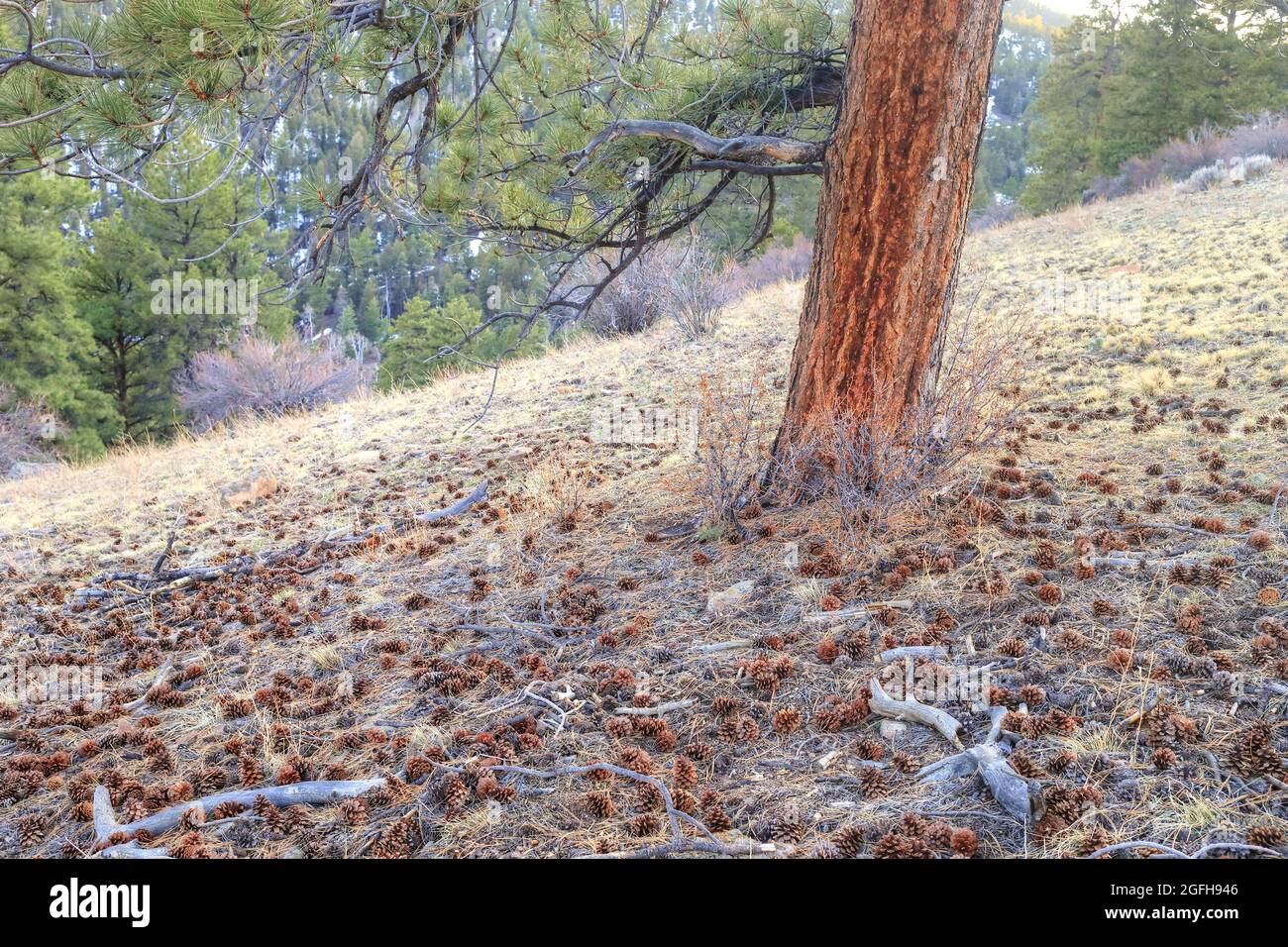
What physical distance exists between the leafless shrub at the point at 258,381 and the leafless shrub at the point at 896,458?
55.8ft

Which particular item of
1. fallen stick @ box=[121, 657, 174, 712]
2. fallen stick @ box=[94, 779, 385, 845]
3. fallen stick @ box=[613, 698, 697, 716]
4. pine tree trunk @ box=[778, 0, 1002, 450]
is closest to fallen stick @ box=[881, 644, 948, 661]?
fallen stick @ box=[613, 698, 697, 716]

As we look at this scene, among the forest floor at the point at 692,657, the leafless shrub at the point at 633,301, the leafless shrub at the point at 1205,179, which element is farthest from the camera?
the leafless shrub at the point at 1205,179

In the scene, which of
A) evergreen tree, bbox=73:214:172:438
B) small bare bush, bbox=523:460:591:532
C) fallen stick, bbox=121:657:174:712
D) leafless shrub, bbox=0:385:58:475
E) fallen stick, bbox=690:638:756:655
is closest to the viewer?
fallen stick, bbox=690:638:756:655

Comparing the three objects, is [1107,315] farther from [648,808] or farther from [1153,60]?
[1153,60]

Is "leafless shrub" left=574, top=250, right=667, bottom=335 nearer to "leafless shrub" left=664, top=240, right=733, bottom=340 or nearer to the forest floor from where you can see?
"leafless shrub" left=664, top=240, right=733, bottom=340

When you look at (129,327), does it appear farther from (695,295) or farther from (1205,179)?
(1205,179)

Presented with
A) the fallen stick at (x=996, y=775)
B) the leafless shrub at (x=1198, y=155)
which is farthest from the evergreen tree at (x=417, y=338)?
the fallen stick at (x=996, y=775)

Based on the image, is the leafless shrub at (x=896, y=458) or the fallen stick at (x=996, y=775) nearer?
the fallen stick at (x=996, y=775)

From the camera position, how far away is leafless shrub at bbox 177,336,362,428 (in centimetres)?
1938

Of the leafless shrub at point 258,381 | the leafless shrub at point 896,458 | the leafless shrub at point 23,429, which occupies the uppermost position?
the leafless shrub at point 896,458

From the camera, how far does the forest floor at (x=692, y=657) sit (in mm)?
2020

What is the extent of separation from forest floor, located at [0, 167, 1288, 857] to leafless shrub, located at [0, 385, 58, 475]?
15738 millimetres

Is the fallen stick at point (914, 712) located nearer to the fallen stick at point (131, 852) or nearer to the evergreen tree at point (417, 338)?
the fallen stick at point (131, 852)

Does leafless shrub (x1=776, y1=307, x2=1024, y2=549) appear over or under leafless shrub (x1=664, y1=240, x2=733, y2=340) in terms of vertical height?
under
